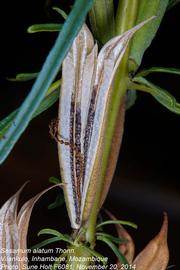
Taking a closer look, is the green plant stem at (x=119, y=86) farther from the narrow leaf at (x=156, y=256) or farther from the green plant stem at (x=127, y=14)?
the narrow leaf at (x=156, y=256)

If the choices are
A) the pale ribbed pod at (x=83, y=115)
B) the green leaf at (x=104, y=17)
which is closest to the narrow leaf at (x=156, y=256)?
the pale ribbed pod at (x=83, y=115)

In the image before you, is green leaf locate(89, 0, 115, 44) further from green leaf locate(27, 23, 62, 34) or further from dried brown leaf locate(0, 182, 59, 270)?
dried brown leaf locate(0, 182, 59, 270)

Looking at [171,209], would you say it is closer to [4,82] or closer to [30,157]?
[30,157]

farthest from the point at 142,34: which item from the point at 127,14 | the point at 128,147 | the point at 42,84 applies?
the point at 128,147

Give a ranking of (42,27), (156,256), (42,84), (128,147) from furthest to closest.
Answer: (128,147)
(156,256)
(42,27)
(42,84)

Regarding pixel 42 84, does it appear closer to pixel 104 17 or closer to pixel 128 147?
pixel 104 17

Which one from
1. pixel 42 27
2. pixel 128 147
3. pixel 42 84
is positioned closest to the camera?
pixel 42 84

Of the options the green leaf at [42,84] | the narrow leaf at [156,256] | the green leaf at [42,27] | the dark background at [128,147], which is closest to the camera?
the green leaf at [42,84]
